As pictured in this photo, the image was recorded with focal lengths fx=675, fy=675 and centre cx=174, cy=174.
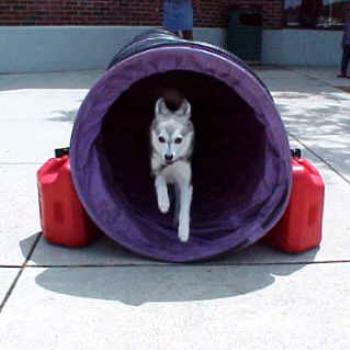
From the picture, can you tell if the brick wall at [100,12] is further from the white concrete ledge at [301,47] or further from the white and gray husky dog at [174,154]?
the white and gray husky dog at [174,154]

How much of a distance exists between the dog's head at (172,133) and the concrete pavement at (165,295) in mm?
709

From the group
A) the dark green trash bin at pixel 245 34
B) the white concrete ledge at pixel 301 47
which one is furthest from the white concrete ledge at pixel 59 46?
the white concrete ledge at pixel 301 47

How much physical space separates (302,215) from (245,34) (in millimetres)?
11757

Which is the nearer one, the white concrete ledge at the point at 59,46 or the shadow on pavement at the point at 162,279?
the shadow on pavement at the point at 162,279

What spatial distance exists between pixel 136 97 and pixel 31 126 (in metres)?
3.19

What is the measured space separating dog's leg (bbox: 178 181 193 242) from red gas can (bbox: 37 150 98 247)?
67cm

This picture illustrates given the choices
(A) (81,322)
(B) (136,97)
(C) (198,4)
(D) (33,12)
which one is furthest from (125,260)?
(C) (198,4)

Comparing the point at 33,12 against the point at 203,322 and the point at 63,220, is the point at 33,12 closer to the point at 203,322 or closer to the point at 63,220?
the point at 63,220

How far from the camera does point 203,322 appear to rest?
352 centimetres

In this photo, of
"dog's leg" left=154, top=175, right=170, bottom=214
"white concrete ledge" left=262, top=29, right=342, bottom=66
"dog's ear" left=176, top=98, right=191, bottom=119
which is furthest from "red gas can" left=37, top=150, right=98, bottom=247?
"white concrete ledge" left=262, top=29, right=342, bottom=66

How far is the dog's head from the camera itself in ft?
13.7

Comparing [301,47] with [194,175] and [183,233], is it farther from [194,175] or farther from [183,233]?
[183,233]

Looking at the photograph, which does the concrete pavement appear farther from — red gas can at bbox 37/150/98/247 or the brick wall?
the brick wall

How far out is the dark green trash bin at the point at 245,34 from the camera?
15.4m
